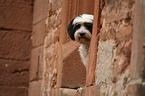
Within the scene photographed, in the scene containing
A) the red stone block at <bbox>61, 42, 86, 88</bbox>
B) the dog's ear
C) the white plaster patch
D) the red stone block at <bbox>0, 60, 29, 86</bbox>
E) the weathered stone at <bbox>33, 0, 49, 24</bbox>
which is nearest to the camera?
the white plaster patch

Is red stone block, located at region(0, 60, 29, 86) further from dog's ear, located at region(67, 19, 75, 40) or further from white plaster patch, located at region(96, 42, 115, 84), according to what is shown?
white plaster patch, located at region(96, 42, 115, 84)

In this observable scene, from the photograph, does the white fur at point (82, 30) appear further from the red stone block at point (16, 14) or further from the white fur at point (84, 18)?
the red stone block at point (16, 14)

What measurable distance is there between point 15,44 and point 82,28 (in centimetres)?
255

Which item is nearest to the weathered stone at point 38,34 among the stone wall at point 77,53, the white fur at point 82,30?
the stone wall at point 77,53

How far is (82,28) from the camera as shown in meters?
4.05

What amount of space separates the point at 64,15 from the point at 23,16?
2136mm

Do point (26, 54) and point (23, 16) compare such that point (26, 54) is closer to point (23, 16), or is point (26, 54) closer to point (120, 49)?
point (23, 16)

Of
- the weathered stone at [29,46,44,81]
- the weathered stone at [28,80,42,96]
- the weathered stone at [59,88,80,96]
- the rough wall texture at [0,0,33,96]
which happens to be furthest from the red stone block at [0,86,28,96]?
the weathered stone at [59,88,80,96]

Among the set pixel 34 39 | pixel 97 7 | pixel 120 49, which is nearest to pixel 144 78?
pixel 120 49

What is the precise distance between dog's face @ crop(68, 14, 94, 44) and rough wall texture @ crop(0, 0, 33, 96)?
7.67 ft

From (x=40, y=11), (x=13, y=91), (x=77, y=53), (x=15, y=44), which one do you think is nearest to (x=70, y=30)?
(x=77, y=53)

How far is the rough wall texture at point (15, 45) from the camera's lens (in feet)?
20.3

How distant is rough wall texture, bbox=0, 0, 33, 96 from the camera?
244 inches

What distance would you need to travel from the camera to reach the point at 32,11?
6402 mm
